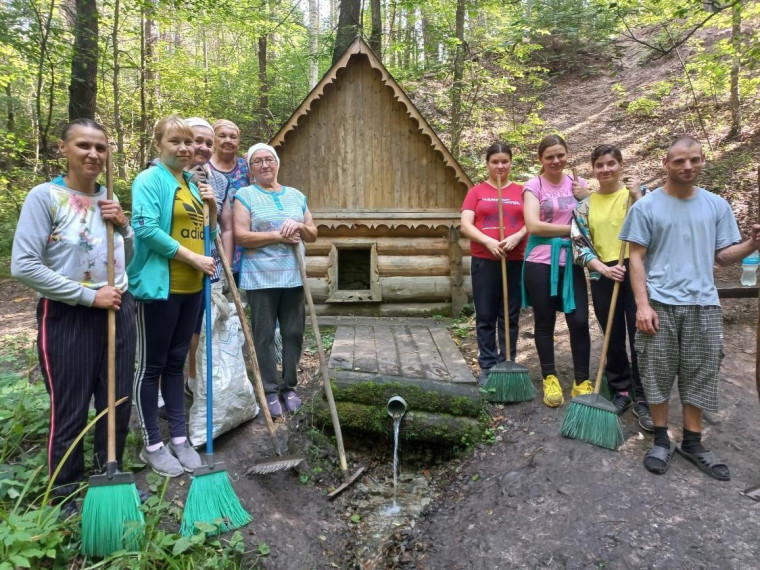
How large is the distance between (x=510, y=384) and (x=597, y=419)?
2.87 feet

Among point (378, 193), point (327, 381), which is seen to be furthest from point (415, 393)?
point (378, 193)

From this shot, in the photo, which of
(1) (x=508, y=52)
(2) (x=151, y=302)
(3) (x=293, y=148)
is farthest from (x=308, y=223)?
(1) (x=508, y=52)

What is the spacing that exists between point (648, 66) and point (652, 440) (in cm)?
1875

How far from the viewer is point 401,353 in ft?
16.7

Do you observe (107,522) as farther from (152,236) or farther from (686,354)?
(686,354)

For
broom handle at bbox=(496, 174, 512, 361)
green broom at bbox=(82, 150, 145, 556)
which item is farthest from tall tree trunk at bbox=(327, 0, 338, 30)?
green broom at bbox=(82, 150, 145, 556)

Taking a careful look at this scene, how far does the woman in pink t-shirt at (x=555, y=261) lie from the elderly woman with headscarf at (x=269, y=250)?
6.10 ft

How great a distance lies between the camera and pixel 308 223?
3.94m

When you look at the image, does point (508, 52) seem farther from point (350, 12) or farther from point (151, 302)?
point (151, 302)

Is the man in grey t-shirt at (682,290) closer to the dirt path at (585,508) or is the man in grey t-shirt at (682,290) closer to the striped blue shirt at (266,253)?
the dirt path at (585,508)

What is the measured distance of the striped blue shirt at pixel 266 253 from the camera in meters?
3.72

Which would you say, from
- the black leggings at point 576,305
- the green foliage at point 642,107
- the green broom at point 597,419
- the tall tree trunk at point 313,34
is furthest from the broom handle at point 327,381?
the green foliage at point 642,107

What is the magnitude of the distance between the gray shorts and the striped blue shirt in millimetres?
2598

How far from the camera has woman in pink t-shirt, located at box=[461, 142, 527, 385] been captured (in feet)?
14.3
